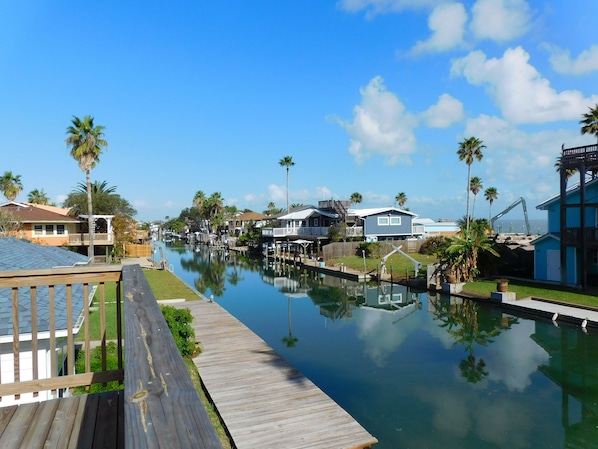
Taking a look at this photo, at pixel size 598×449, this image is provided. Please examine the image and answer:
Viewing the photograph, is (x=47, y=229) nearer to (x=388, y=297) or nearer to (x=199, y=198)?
(x=388, y=297)

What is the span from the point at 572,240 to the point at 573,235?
1.02ft

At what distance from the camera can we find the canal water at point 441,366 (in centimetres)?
1053

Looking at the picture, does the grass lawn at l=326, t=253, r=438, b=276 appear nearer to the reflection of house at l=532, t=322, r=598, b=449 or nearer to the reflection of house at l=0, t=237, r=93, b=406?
the reflection of house at l=532, t=322, r=598, b=449

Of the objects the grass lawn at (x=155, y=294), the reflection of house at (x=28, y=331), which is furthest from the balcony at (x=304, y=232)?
the reflection of house at (x=28, y=331)

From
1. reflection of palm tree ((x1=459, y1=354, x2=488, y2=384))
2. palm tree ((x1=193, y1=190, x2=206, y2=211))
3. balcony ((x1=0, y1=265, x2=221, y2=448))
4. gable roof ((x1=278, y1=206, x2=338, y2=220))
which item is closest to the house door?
reflection of palm tree ((x1=459, y1=354, x2=488, y2=384))

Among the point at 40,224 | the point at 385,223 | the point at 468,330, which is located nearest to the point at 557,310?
the point at 468,330

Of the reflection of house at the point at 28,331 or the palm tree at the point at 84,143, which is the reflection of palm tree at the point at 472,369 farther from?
the palm tree at the point at 84,143

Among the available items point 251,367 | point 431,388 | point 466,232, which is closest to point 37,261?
point 251,367

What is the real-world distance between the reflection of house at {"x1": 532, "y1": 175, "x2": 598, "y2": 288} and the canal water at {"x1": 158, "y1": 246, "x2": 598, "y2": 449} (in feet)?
21.0

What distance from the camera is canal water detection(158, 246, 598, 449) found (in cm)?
1053

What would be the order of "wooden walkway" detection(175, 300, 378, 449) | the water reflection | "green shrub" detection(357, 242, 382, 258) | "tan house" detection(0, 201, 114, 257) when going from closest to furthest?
"wooden walkway" detection(175, 300, 378, 449), the water reflection, "tan house" detection(0, 201, 114, 257), "green shrub" detection(357, 242, 382, 258)

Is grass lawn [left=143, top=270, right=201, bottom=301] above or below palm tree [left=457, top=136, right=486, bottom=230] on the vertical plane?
below

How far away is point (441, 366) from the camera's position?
15.3 meters

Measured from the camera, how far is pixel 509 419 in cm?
1099
